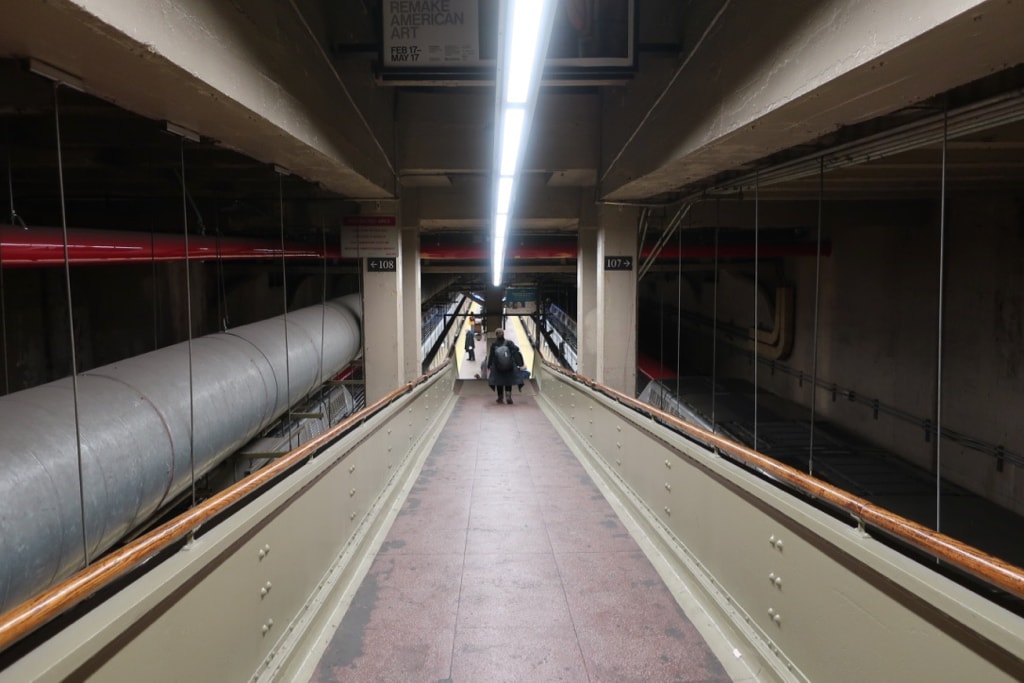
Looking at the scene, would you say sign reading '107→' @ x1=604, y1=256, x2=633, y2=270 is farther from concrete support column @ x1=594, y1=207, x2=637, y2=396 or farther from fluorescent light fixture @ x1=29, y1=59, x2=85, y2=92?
fluorescent light fixture @ x1=29, y1=59, x2=85, y2=92

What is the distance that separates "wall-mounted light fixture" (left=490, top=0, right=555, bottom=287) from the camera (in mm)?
2158

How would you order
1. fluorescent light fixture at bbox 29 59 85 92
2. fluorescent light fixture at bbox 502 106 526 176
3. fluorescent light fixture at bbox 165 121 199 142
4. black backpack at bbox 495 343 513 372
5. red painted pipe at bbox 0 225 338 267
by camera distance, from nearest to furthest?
fluorescent light fixture at bbox 29 59 85 92
red painted pipe at bbox 0 225 338 267
fluorescent light fixture at bbox 165 121 199 142
fluorescent light fixture at bbox 502 106 526 176
black backpack at bbox 495 343 513 372

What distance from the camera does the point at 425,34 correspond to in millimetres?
4152

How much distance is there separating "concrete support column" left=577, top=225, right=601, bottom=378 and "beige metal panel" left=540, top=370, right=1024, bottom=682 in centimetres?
455

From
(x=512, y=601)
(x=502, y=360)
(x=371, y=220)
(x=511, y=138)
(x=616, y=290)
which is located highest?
(x=511, y=138)

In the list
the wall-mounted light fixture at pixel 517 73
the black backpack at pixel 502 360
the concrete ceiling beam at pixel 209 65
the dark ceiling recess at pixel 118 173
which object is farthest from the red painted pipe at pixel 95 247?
the black backpack at pixel 502 360

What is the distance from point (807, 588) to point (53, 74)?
3101mm

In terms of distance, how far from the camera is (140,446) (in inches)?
105

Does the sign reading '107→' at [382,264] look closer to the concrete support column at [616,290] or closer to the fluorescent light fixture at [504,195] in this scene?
the fluorescent light fixture at [504,195]

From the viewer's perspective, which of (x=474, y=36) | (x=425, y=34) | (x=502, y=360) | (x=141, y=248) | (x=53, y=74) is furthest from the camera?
(x=502, y=360)

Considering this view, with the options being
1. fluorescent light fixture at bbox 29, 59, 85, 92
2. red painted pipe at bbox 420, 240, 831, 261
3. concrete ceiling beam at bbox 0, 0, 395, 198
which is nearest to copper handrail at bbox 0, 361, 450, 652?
concrete ceiling beam at bbox 0, 0, 395, 198

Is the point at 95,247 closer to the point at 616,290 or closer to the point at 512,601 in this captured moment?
the point at 512,601

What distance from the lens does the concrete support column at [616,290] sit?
717 centimetres

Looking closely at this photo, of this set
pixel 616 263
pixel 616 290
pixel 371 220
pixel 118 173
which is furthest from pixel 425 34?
pixel 616 290
